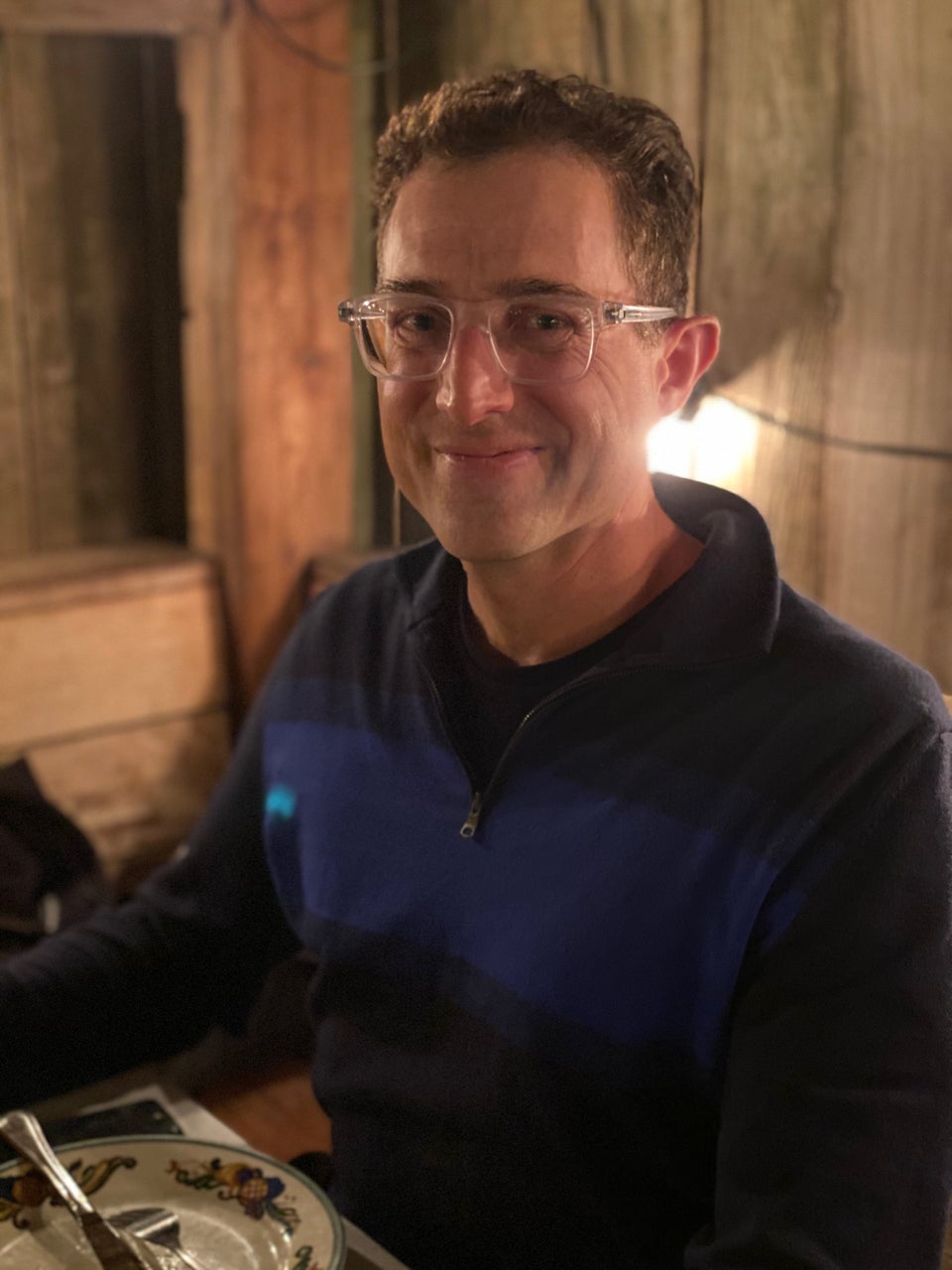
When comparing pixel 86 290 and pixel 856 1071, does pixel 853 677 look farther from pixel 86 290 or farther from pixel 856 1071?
pixel 86 290

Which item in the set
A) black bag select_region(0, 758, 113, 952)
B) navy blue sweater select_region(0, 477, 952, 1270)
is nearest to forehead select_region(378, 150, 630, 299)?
navy blue sweater select_region(0, 477, 952, 1270)

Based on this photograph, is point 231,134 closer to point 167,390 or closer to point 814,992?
point 167,390

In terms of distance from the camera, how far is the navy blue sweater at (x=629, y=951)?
89cm

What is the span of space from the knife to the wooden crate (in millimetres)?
1190

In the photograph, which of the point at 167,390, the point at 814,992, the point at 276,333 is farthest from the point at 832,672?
the point at 167,390

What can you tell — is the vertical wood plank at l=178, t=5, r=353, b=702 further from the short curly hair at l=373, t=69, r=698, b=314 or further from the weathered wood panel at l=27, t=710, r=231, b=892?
the short curly hair at l=373, t=69, r=698, b=314

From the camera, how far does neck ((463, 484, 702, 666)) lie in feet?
3.71

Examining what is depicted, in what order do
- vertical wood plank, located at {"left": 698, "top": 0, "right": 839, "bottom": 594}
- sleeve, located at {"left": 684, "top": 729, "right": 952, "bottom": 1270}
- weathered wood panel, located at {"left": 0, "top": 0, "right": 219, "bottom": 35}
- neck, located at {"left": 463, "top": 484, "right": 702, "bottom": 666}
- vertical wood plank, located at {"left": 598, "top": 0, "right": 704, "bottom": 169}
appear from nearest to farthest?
sleeve, located at {"left": 684, "top": 729, "right": 952, "bottom": 1270} < neck, located at {"left": 463, "top": 484, "right": 702, "bottom": 666} < vertical wood plank, located at {"left": 698, "top": 0, "right": 839, "bottom": 594} < vertical wood plank, located at {"left": 598, "top": 0, "right": 704, "bottom": 169} < weathered wood panel, located at {"left": 0, "top": 0, "right": 219, "bottom": 35}

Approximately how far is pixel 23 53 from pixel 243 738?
1.33 metres

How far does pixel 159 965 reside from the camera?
51.2 inches

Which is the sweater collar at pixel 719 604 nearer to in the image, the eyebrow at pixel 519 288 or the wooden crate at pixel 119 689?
the eyebrow at pixel 519 288

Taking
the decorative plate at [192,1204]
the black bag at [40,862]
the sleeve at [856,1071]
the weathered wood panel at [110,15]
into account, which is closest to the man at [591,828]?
the sleeve at [856,1071]

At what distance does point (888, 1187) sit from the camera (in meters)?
0.86

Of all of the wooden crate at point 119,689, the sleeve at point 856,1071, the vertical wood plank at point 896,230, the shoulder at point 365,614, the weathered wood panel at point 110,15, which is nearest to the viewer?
the sleeve at point 856,1071
